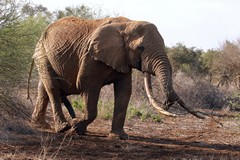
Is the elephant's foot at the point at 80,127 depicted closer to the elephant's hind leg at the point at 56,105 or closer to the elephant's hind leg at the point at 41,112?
the elephant's hind leg at the point at 56,105

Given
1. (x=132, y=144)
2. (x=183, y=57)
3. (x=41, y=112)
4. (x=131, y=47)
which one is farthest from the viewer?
(x=183, y=57)

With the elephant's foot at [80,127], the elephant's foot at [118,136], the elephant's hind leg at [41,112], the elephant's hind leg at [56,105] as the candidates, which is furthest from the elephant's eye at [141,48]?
the elephant's hind leg at [41,112]

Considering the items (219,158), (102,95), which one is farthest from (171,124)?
(219,158)

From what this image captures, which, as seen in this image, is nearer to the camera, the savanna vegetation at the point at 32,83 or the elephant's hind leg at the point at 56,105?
the savanna vegetation at the point at 32,83

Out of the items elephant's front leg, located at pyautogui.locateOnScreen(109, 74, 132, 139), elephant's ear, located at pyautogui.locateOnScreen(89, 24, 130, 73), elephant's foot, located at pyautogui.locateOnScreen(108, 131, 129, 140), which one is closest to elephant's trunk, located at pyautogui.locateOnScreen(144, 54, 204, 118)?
elephant's front leg, located at pyautogui.locateOnScreen(109, 74, 132, 139)

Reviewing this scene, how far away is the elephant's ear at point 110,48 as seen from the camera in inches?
436

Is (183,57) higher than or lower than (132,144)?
higher

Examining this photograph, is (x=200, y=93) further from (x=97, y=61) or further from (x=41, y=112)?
(x=97, y=61)

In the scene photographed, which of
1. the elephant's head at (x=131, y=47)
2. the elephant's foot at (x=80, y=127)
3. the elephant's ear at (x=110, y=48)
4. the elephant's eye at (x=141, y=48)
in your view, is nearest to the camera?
the elephant's head at (x=131, y=47)

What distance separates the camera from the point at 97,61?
11.1m

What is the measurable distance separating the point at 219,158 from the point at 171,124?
20.2 feet

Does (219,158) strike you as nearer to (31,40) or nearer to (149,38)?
(149,38)

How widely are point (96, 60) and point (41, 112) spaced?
7.44ft

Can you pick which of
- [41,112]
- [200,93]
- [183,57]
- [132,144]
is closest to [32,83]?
[41,112]
